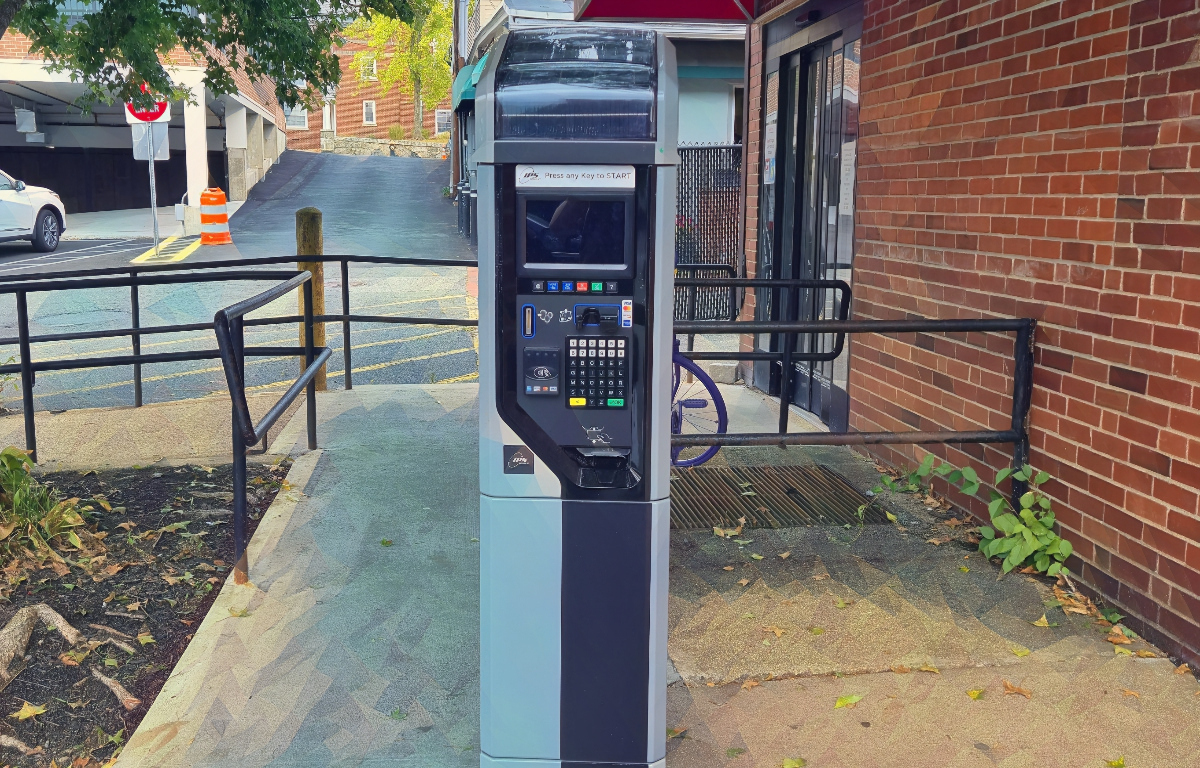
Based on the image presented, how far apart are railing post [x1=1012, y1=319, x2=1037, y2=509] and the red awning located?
416cm

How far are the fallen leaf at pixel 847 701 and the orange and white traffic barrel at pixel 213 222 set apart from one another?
19674 millimetres

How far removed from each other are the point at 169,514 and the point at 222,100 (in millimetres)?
25989

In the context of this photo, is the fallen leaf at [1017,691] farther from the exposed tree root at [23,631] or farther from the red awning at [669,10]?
the red awning at [669,10]

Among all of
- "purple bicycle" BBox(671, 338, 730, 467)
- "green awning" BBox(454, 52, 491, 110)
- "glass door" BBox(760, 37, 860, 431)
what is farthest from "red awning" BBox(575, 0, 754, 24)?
"green awning" BBox(454, 52, 491, 110)

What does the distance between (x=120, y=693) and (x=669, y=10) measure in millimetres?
5940

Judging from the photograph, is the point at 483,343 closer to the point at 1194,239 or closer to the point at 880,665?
the point at 880,665

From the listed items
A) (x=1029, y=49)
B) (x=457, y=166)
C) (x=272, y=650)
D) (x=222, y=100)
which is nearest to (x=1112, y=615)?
(x=1029, y=49)

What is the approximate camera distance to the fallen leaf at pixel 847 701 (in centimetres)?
344

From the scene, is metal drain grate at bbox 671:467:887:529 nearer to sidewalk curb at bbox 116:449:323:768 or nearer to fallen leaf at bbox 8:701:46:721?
sidewalk curb at bbox 116:449:323:768

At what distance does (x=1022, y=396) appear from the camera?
456cm

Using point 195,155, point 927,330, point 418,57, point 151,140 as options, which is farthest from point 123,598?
point 418,57

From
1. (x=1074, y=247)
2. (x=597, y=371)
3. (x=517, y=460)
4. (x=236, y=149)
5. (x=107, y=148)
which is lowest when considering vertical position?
(x=517, y=460)

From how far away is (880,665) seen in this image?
12.2 ft

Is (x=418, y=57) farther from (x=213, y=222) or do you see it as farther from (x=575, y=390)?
(x=575, y=390)
